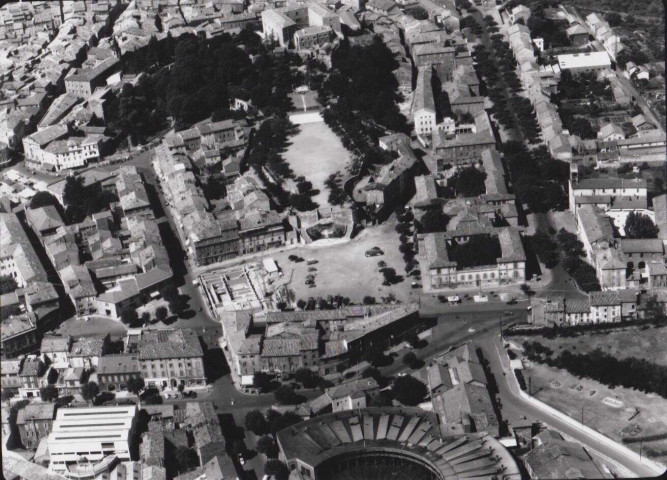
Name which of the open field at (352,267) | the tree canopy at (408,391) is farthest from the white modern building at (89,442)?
the open field at (352,267)

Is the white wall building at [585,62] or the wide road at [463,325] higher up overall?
the white wall building at [585,62]

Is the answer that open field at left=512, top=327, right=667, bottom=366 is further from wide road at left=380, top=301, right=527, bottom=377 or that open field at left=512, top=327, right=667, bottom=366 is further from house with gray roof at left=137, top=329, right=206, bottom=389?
house with gray roof at left=137, top=329, right=206, bottom=389

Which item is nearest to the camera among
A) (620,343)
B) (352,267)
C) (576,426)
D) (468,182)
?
(576,426)

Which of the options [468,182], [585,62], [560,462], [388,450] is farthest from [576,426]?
[585,62]

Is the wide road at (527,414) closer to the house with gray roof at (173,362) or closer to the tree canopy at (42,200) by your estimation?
the house with gray roof at (173,362)

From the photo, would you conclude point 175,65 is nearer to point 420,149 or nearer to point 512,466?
point 420,149

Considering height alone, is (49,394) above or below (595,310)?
below

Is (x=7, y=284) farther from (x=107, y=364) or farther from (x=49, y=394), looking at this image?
(x=107, y=364)
